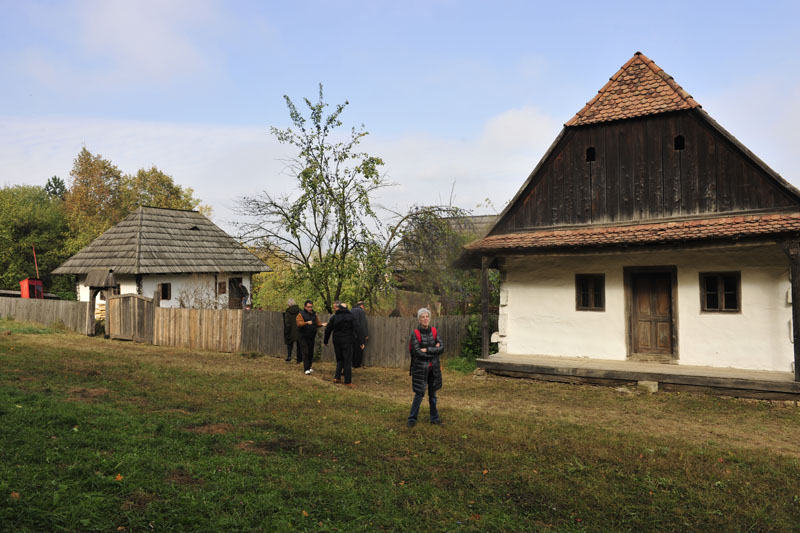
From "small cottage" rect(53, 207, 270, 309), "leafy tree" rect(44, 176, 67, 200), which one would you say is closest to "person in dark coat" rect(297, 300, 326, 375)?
"small cottage" rect(53, 207, 270, 309)

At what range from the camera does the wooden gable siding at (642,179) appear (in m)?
11.6

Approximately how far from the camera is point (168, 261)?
81.6 ft

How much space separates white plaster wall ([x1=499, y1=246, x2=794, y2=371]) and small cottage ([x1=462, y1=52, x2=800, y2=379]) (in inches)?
0.9

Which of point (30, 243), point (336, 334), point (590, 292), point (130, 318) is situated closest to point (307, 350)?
point (336, 334)

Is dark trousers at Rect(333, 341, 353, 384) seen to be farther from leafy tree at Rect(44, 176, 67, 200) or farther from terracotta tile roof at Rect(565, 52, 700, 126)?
leafy tree at Rect(44, 176, 67, 200)

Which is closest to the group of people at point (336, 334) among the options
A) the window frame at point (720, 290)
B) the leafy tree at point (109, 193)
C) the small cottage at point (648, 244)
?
the small cottage at point (648, 244)

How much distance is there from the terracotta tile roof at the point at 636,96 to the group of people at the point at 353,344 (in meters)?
6.62

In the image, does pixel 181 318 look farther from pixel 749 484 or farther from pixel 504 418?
pixel 749 484

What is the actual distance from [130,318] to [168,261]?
5993mm

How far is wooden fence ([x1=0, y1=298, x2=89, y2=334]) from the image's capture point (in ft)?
69.8

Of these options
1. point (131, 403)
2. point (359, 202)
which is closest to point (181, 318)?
point (359, 202)

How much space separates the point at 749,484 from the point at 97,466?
21.4 ft

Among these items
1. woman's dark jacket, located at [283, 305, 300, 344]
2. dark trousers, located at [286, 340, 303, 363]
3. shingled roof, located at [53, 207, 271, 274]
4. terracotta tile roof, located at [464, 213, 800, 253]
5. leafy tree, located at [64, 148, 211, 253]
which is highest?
leafy tree, located at [64, 148, 211, 253]

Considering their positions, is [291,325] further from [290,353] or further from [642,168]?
[642,168]
